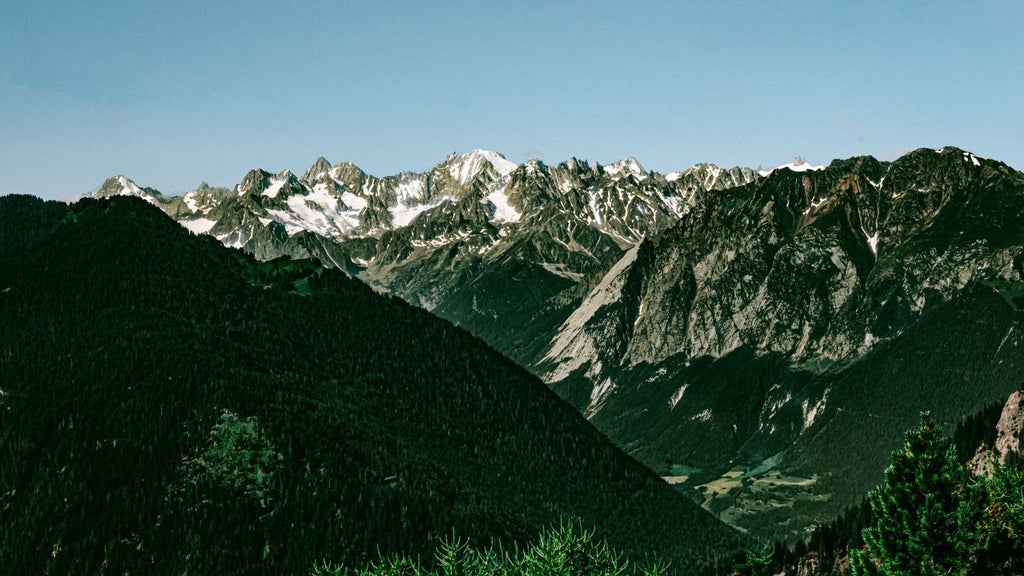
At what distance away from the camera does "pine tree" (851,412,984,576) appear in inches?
3674

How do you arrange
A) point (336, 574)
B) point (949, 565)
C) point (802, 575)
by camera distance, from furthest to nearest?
point (802, 575)
point (336, 574)
point (949, 565)

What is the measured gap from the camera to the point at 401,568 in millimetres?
109688

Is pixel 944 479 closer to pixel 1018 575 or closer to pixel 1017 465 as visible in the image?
pixel 1018 575

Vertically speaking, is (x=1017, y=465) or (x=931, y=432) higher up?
(x=1017, y=465)

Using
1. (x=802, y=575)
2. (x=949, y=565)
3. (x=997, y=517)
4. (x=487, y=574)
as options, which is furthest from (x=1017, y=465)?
(x=487, y=574)

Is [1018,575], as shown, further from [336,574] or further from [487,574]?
[336,574]

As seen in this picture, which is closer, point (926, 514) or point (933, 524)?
point (926, 514)

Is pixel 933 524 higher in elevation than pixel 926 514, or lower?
lower

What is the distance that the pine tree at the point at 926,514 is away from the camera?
93.3 m

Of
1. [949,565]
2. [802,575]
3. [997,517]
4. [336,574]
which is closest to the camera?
[949,565]

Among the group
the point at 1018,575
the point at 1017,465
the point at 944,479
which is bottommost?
the point at 1018,575

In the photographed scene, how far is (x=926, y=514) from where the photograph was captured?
3671 inches

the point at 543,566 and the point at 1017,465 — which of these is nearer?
the point at 543,566

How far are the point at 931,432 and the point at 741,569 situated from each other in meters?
26.6
